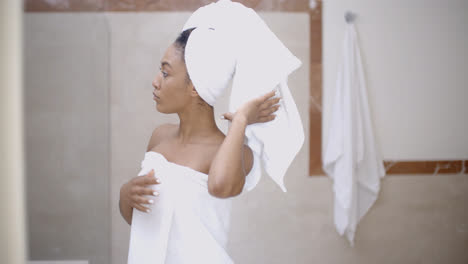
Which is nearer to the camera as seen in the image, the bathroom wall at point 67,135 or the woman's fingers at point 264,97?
the woman's fingers at point 264,97

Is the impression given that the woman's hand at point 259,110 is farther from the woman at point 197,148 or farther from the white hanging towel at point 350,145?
the white hanging towel at point 350,145

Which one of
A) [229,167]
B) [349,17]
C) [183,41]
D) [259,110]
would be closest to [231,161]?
[229,167]

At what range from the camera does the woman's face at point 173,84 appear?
716 millimetres

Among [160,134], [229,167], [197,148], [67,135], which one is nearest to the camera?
[229,167]

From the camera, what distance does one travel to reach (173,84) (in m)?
0.72

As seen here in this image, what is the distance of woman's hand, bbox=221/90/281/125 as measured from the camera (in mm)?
686

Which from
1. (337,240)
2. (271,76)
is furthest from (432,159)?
(271,76)

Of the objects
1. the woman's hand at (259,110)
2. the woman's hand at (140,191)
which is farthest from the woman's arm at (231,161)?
the woman's hand at (140,191)

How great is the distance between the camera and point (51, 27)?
124 cm

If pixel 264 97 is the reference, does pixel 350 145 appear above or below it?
below

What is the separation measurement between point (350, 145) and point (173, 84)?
2.82 feet

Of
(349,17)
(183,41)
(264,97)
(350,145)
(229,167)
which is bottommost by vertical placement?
(350,145)

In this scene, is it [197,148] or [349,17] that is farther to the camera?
[349,17]

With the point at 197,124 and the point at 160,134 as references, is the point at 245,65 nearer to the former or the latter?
the point at 197,124
